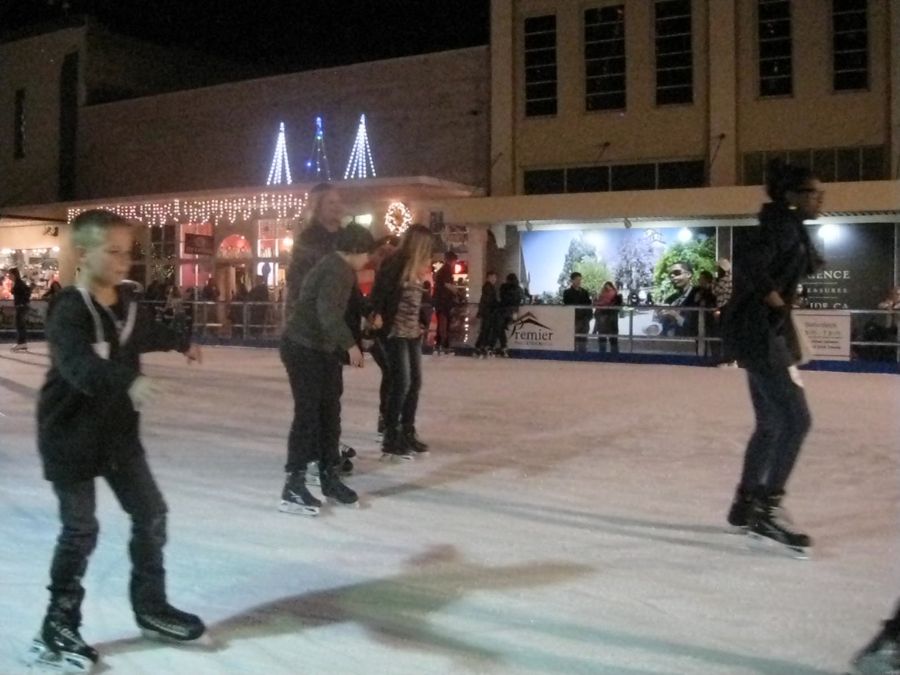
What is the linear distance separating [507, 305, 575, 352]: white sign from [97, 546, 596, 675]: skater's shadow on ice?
1363cm

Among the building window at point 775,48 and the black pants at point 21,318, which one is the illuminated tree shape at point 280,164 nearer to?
the black pants at point 21,318

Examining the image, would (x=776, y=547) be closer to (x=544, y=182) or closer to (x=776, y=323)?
(x=776, y=323)

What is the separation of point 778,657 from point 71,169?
32229 millimetres

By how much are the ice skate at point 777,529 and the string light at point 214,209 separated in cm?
2022

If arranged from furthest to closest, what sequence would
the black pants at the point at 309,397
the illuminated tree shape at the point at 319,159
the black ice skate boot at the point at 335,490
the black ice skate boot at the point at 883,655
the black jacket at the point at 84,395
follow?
1. the illuminated tree shape at the point at 319,159
2. the black ice skate boot at the point at 335,490
3. the black pants at the point at 309,397
4. the black jacket at the point at 84,395
5. the black ice skate boot at the point at 883,655

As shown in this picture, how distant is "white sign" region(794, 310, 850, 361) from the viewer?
1570cm

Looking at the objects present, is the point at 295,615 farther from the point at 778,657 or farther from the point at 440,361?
the point at 440,361

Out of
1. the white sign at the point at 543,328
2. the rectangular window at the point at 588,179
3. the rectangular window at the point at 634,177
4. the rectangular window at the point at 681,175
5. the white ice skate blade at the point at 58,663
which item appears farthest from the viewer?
the rectangular window at the point at 588,179

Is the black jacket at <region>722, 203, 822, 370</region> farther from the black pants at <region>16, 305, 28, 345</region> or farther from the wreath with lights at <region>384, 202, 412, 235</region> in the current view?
the wreath with lights at <region>384, 202, 412, 235</region>

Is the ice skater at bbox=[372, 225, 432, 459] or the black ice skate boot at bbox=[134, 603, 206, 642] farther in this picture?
the ice skater at bbox=[372, 225, 432, 459]

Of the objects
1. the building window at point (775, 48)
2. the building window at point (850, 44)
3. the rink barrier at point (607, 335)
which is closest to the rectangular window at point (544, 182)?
the building window at point (775, 48)

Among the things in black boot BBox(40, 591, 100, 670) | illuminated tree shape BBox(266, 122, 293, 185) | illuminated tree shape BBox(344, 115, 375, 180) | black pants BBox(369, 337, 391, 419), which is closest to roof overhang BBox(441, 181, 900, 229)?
illuminated tree shape BBox(344, 115, 375, 180)

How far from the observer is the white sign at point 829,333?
15.7 m

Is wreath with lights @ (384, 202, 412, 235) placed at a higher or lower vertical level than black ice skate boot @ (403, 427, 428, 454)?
higher
